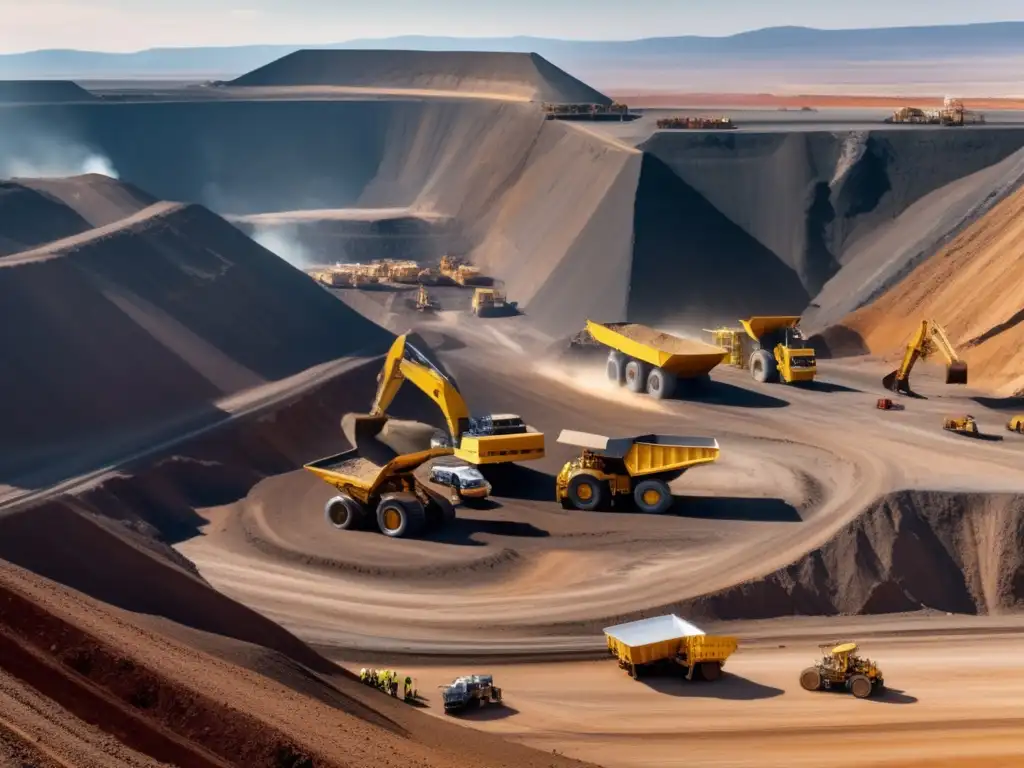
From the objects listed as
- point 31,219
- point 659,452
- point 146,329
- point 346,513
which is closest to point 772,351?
point 659,452

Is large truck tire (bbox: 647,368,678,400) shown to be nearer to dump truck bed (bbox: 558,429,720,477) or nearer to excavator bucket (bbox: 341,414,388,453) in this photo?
dump truck bed (bbox: 558,429,720,477)

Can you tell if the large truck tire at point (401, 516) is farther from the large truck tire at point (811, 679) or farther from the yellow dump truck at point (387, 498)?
the large truck tire at point (811, 679)

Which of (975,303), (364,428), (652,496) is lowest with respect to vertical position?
(652,496)

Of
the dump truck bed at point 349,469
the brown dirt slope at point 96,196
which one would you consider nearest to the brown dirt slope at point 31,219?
the brown dirt slope at point 96,196

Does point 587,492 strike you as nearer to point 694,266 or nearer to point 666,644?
point 666,644

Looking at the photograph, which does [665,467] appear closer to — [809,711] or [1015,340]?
[809,711]

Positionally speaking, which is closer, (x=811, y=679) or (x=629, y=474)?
(x=811, y=679)

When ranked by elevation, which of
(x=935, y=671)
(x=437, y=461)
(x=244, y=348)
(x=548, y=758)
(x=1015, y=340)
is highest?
(x=1015, y=340)

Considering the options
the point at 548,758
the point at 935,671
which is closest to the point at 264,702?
the point at 548,758
